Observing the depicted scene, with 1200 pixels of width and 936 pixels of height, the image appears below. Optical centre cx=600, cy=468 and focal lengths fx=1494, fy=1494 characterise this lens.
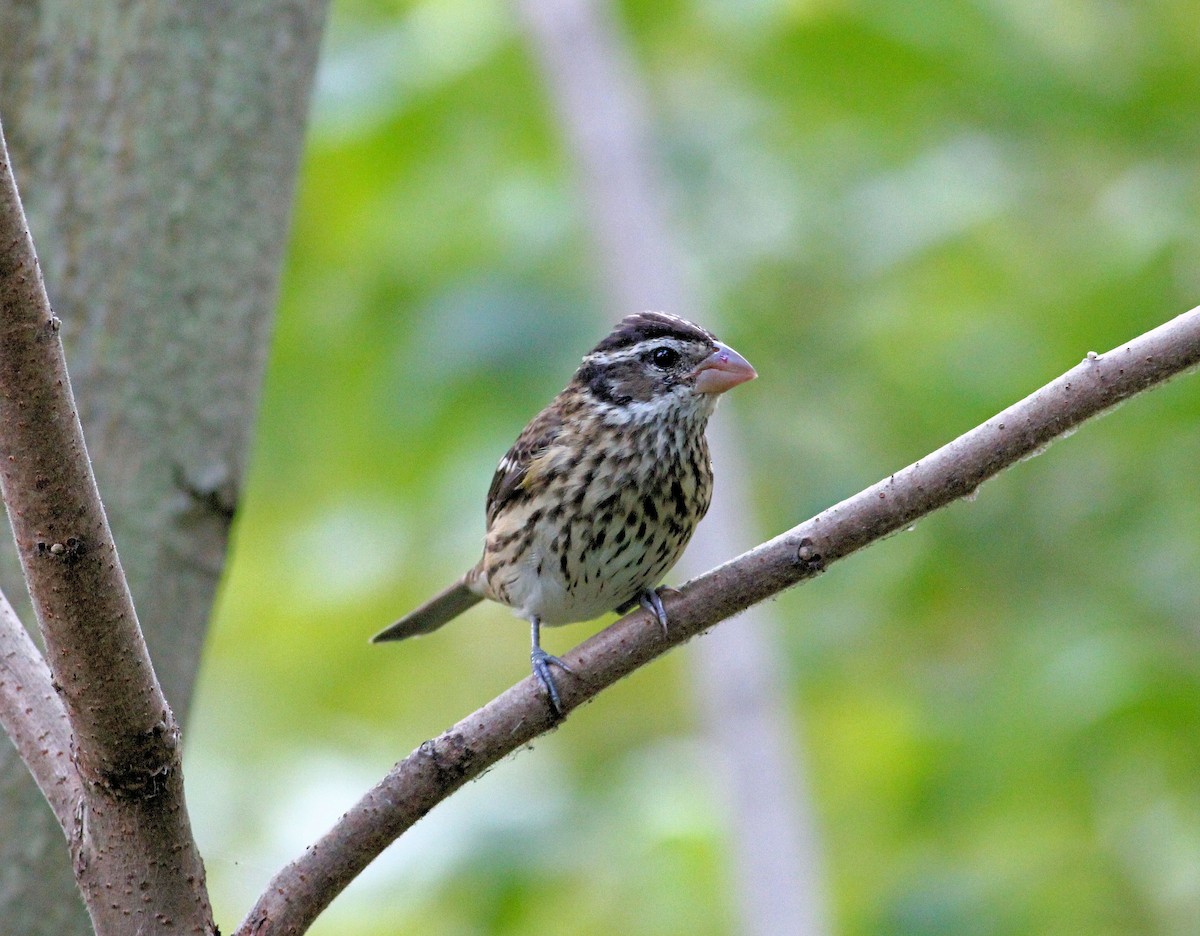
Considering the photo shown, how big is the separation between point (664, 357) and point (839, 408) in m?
1.36

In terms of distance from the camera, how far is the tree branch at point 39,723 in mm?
2402

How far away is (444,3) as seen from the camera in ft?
19.3

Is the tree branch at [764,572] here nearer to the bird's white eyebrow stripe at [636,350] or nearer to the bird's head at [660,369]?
the bird's head at [660,369]

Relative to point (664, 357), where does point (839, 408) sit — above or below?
above

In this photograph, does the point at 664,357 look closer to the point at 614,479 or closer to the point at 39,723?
the point at 614,479

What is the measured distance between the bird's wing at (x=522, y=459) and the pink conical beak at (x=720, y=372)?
1.38 feet

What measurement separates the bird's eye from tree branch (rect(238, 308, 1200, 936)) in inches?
66.4

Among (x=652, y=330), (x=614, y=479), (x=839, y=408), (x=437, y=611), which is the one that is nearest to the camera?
(x=614, y=479)

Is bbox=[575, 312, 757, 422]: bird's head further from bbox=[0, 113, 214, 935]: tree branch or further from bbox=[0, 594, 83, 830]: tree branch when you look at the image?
bbox=[0, 113, 214, 935]: tree branch

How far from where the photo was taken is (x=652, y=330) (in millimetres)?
4148

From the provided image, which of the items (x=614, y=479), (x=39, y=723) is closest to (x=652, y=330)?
(x=614, y=479)

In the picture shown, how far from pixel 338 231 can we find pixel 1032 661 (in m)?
2.92

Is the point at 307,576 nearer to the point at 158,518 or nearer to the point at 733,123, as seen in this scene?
the point at 733,123

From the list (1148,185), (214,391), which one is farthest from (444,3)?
(214,391)
